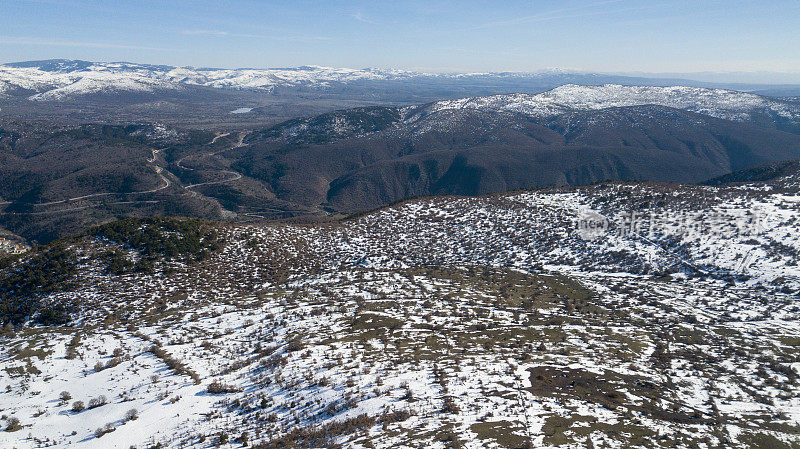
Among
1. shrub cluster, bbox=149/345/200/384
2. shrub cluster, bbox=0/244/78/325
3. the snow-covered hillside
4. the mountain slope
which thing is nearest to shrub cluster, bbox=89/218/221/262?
the snow-covered hillside

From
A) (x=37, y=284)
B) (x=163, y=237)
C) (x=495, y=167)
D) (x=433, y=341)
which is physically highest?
(x=163, y=237)

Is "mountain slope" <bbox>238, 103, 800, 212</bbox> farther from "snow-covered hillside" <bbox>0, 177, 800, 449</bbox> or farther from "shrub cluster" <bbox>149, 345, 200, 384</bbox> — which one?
"shrub cluster" <bbox>149, 345, 200, 384</bbox>

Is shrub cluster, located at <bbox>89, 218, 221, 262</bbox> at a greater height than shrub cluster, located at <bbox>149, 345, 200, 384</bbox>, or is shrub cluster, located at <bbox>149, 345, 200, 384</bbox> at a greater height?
shrub cluster, located at <bbox>89, 218, 221, 262</bbox>

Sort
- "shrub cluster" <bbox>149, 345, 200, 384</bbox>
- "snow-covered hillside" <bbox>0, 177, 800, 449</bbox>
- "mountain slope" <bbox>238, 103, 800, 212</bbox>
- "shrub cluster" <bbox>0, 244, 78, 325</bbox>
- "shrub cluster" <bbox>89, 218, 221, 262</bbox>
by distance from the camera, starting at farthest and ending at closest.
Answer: "mountain slope" <bbox>238, 103, 800, 212</bbox> → "shrub cluster" <bbox>89, 218, 221, 262</bbox> → "shrub cluster" <bbox>0, 244, 78, 325</bbox> → "shrub cluster" <bbox>149, 345, 200, 384</bbox> → "snow-covered hillside" <bbox>0, 177, 800, 449</bbox>

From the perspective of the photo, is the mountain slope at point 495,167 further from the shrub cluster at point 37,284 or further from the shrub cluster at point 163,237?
the shrub cluster at point 37,284

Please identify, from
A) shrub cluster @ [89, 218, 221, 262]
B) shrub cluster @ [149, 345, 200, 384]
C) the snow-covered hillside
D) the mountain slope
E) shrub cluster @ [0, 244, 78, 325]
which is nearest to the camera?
the snow-covered hillside

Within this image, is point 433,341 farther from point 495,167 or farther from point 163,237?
point 495,167

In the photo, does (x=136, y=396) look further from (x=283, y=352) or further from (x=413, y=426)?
(x=413, y=426)

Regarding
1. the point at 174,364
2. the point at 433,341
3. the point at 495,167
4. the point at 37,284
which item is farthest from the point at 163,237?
the point at 495,167

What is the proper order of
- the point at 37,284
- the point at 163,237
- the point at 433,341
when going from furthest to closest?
the point at 163,237 < the point at 37,284 < the point at 433,341
